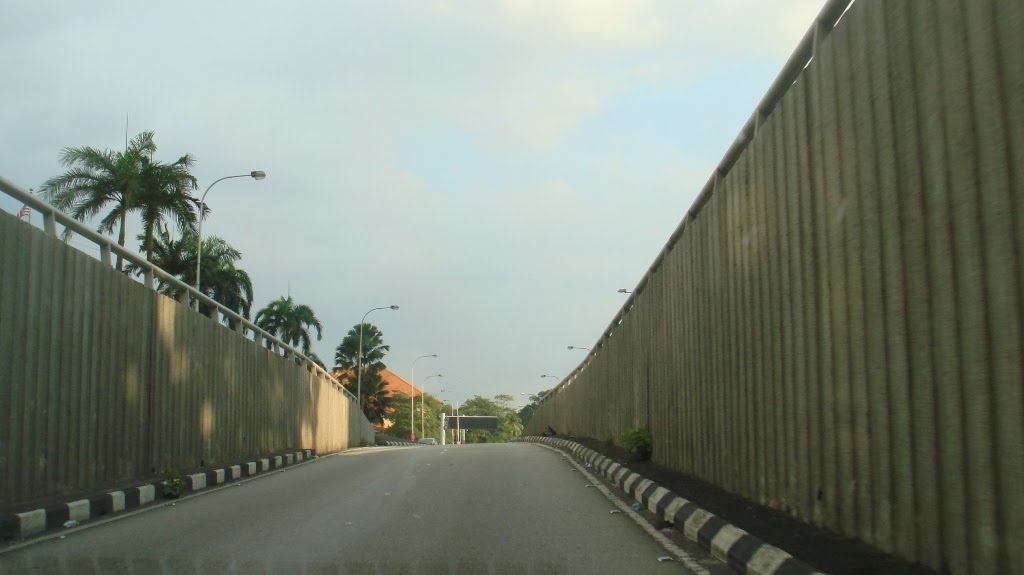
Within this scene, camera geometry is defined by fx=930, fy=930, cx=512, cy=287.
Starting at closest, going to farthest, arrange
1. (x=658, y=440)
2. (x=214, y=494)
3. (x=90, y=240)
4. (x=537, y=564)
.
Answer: (x=537, y=564) < (x=90, y=240) < (x=214, y=494) < (x=658, y=440)

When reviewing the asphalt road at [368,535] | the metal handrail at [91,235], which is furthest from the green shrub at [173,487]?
the metal handrail at [91,235]

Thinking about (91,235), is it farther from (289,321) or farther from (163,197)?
(289,321)

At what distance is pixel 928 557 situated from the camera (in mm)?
5391

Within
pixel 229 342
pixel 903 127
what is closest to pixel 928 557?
pixel 903 127

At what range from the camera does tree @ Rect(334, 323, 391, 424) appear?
3521 inches

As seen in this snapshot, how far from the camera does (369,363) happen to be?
89.8 metres

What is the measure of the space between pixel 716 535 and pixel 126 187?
27887 mm

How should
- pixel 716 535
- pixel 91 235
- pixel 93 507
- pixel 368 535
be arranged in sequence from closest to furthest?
pixel 716 535 → pixel 368 535 → pixel 93 507 → pixel 91 235

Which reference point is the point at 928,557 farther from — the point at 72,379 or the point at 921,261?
the point at 72,379

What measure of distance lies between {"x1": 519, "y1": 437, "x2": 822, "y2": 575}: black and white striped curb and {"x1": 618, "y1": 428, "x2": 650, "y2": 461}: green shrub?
2.46 m

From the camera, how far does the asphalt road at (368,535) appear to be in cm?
693

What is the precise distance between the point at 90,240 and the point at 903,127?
1002cm

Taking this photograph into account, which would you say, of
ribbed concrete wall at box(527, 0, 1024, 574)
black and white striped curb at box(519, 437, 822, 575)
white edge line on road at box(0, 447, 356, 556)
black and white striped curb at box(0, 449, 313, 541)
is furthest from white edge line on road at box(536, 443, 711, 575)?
black and white striped curb at box(0, 449, 313, 541)

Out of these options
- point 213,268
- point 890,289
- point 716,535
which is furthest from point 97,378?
point 213,268
